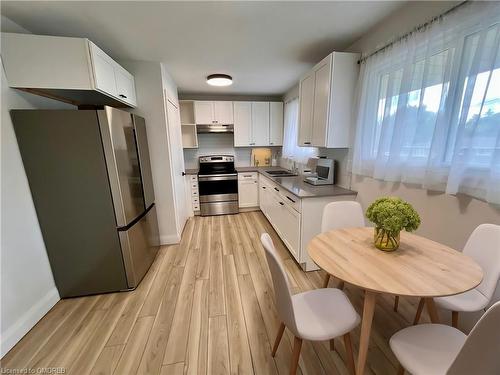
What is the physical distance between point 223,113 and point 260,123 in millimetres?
832

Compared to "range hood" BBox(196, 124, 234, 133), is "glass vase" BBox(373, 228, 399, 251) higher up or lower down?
lower down

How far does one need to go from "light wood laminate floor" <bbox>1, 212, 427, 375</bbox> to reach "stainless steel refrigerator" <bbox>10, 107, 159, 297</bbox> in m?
0.29

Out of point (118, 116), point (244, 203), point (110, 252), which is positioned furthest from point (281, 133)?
point (110, 252)

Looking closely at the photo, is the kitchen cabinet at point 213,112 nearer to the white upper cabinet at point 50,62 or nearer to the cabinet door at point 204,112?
the cabinet door at point 204,112

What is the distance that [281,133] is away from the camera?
4.57 m

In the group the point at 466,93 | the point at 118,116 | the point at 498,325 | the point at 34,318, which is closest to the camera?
the point at 498,325

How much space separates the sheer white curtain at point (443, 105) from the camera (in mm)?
1152

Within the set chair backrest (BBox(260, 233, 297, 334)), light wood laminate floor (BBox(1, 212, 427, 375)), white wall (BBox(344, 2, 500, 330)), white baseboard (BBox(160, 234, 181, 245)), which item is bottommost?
light wood laminate floor (BBox(1, 212, 427, 375))

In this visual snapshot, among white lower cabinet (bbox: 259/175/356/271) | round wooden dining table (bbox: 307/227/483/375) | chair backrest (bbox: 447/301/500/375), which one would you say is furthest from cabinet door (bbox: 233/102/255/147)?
chair backrest (bbox: 447/301/500/375)

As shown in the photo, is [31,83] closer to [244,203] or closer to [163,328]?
[163,328]

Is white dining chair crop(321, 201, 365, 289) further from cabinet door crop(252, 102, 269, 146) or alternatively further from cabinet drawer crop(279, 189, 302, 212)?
cabinet door crop(252, 102, 269, 146)

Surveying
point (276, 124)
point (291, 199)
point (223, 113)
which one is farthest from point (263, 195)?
point (223, 113)

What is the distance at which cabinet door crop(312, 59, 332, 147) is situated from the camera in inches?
85.8

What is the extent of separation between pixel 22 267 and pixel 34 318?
1.49 ft
